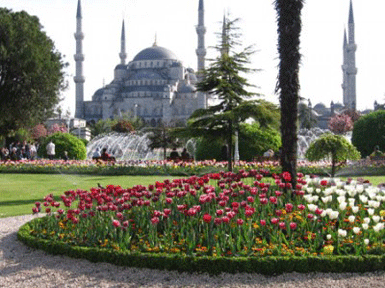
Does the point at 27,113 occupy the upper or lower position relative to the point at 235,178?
upper

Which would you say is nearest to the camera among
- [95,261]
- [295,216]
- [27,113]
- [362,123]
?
[95,261]

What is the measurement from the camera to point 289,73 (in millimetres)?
9016

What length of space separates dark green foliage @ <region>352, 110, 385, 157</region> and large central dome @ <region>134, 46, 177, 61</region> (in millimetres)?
77621

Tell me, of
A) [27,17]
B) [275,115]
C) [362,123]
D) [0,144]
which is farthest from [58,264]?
[0,144]

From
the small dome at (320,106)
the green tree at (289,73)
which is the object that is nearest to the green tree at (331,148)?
the green tree at (289,73)

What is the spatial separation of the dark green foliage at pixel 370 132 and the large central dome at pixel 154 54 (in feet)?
255

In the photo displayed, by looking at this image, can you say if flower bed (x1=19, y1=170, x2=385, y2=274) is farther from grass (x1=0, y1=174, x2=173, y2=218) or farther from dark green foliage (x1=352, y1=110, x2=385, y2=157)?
dark green foliage (x1=352, y1=110, x2=385, y2=157)

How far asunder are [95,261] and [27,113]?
1633 cm

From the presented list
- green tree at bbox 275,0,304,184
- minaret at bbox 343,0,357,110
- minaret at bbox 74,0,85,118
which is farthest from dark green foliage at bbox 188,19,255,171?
minaret at bbox 74,0,85,118

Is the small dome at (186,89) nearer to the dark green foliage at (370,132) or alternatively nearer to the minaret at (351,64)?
the minaret at (351,64)

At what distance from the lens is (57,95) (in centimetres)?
2231

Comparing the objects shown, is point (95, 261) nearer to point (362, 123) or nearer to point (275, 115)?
point (275, 115)

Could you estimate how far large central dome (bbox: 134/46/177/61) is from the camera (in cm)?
9862

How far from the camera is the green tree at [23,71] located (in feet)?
67.4
